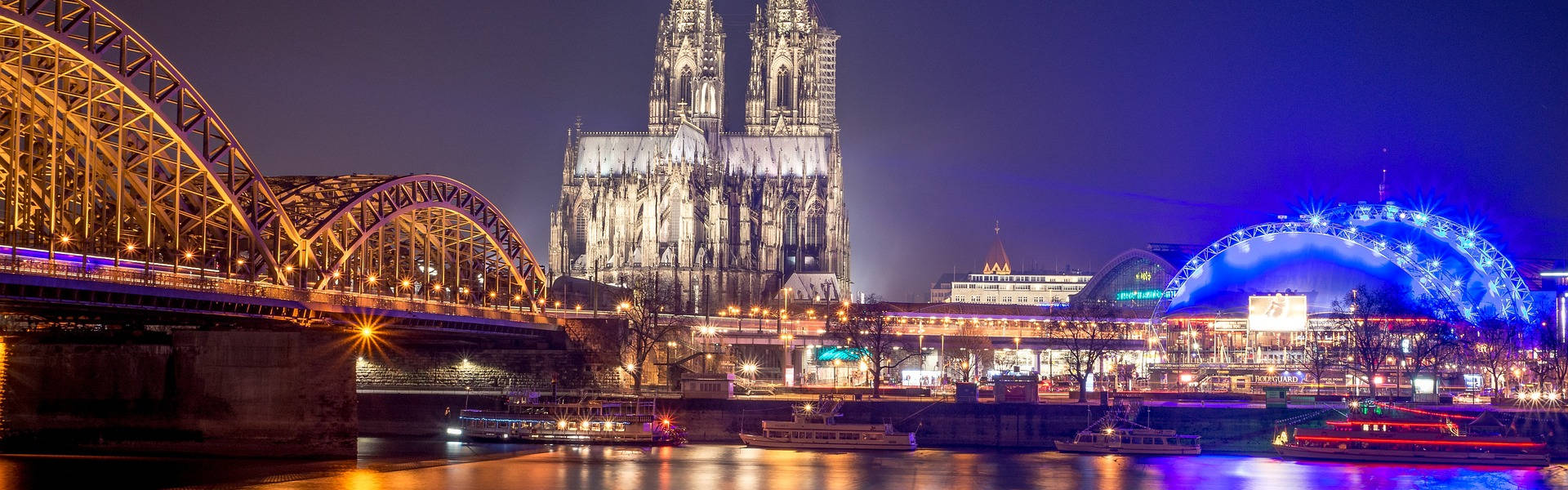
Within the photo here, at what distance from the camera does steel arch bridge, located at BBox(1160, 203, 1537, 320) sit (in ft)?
415

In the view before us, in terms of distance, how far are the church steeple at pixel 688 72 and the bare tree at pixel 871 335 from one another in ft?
205

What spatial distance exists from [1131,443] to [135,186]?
46.2 m

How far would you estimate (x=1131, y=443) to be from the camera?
270ft

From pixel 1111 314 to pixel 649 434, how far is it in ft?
209

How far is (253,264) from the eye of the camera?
72.4 metres

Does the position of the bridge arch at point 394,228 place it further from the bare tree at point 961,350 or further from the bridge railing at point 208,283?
the bare tree at point 961,350

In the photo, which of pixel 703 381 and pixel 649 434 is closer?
pixel 649 434

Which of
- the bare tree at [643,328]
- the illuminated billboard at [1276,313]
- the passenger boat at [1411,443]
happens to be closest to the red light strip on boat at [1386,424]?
the passenger boat at [1411,443]

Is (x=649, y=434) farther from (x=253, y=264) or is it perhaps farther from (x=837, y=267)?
(x=837, y=267)

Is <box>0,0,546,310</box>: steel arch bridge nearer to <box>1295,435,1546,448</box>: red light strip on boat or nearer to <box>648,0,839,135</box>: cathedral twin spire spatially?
<box>1295,435,1546,448</box>: red light strip on boat

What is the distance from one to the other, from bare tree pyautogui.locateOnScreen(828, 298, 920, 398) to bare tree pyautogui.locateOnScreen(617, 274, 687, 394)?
12.1 m

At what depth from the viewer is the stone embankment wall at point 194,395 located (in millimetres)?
69062

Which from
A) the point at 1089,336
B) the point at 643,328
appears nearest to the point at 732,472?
the point at 643,328

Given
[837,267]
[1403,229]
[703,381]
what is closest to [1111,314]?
[1403,229]
